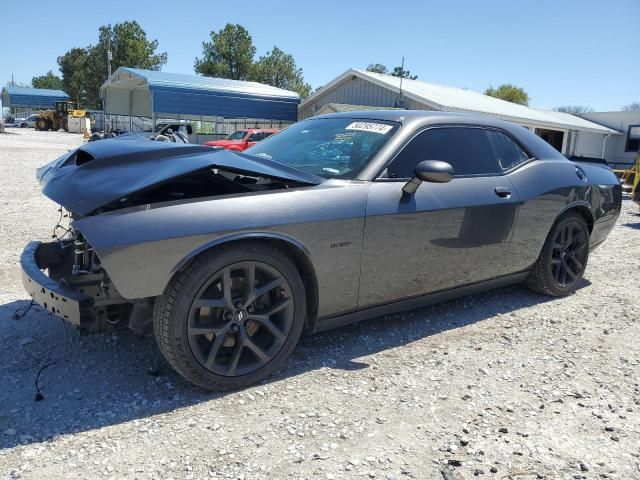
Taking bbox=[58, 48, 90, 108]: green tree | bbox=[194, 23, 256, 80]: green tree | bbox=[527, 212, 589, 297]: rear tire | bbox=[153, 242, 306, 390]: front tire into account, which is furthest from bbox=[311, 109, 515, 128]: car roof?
bbox=[58, 48, 90, 108]: green tree

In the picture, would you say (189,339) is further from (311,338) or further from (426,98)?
(426,98)

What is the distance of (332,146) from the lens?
3396 mm

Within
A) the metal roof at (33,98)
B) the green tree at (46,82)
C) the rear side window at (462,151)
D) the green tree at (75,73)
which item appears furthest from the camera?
the green tree at (46,82)

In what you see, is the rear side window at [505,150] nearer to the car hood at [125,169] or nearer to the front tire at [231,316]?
the car hood at [125,169]

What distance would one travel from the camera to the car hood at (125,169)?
2.40m

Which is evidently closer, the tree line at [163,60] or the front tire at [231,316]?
the front tire at [231,316]

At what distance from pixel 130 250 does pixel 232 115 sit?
26.2 meters

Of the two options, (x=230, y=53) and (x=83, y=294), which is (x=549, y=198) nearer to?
(x=83, y=294)

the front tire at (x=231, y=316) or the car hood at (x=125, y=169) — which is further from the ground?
the car hood at (x=125, y=169)

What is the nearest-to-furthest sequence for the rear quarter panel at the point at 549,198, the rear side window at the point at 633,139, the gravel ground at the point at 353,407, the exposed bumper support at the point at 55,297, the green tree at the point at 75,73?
the gravel ground at the point at 353,407, the exposed bumper support at the point at 55,297, the rear quarter panel at the point at 549,198, the rear side window at the point at 633,139, the green tree at the point at 75,73

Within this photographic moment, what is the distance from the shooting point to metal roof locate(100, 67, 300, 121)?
963 inches

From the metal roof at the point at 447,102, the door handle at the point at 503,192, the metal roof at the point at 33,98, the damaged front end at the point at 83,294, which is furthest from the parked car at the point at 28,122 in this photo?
the door handle at the point at 503,192

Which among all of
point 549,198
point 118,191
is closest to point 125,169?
point 118,191

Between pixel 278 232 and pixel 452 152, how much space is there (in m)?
1.62
